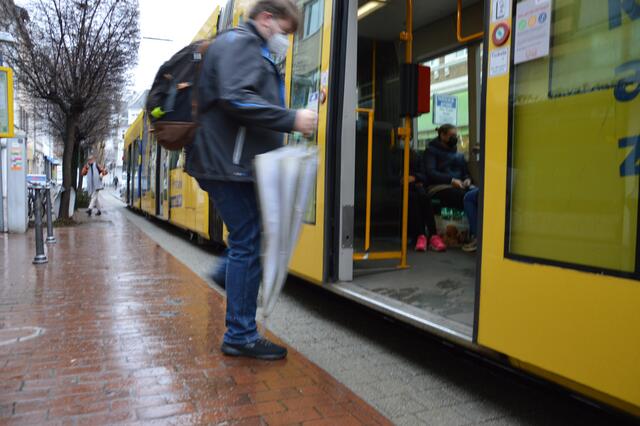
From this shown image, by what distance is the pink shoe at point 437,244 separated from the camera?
5.55 m

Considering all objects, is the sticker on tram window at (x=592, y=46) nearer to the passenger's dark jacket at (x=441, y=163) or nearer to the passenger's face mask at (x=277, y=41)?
the passenger's face mask at (x=277, y=41)

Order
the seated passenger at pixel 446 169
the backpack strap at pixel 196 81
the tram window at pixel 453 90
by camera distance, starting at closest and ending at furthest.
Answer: the backpack strap at pixel 196 81 < the seated passenger at pixel 446 169 < the tram window at pixel 453 90

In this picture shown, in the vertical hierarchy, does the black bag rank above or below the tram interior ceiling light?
below

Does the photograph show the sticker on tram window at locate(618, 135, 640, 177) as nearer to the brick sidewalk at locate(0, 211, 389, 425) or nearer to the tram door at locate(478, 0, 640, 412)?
the tram door at locate(478, 0, 640, 412)

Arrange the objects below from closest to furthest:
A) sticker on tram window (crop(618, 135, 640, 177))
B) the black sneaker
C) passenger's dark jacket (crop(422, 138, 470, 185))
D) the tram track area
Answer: sticker on tram window (crop(618, 135, 640, 177))
the tram track area
the black sneaker
passenger's dark jacket (crop(422, 138, 470, 185))

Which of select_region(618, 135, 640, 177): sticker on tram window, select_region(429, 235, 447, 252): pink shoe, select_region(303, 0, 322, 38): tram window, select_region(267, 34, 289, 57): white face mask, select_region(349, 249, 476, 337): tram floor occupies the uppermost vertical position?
select_region(303, 0, 322, 38): tram window

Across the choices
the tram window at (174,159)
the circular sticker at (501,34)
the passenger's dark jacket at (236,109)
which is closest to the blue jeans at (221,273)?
the passenger's dark jacket at (236,109)

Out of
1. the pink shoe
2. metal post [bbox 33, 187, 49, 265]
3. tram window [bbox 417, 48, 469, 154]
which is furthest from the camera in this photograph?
metal post [bbox 33, 187, 49, 265]

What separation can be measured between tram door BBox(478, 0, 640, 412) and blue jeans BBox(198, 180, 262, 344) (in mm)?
1277

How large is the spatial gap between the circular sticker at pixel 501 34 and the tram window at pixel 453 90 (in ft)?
13.4

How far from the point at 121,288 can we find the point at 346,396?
11.0 feet

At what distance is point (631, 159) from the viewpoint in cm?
195

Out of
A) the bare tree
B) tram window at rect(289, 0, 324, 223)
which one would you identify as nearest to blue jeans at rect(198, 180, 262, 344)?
tram window at rect(289, 0, 324, 223)

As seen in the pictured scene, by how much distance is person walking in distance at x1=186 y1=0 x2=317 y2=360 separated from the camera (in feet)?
9.19
